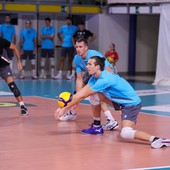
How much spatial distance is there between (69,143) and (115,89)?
3.87 ft

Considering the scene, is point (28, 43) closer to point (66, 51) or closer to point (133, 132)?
point (66, 51)

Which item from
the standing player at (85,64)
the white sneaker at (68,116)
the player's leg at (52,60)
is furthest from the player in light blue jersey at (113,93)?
the player's leg at (52,60)

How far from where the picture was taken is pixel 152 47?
27203 mm

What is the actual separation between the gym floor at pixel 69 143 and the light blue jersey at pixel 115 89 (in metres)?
0.71

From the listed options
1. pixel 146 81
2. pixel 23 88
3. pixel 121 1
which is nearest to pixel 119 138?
pixel 23 88

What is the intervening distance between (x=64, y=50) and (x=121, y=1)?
3239 mm

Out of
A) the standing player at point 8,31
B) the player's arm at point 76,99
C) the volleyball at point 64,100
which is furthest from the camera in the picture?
the standing player at point 8,31

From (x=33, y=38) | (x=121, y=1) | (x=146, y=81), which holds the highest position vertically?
(x=121, y=1)

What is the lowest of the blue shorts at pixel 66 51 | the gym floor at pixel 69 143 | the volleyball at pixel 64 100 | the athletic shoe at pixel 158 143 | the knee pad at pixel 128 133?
the gym floor at pixel 69 143

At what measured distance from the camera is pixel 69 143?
9.45 meters

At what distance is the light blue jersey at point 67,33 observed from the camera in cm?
2367

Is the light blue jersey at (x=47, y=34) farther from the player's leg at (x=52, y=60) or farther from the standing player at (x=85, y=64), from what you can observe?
the standing player at (x=85, y=64)

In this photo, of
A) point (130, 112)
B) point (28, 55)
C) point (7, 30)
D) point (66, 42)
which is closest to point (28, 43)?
point (28, 55)

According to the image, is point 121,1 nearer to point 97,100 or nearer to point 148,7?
point 148,7
